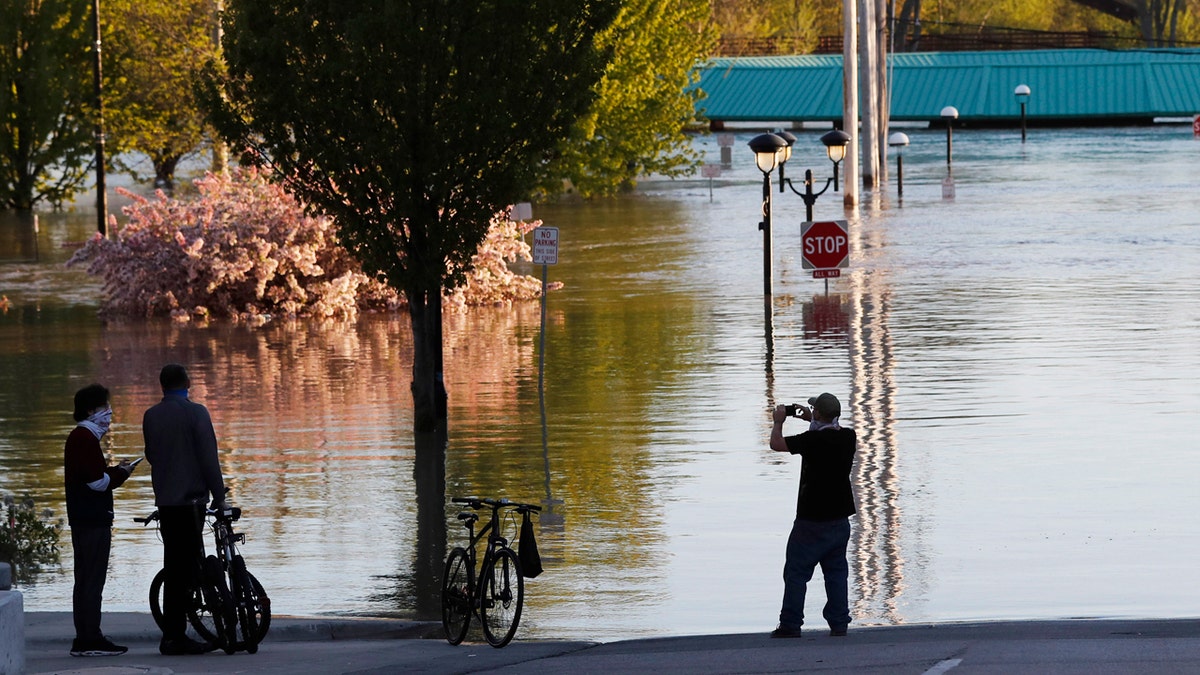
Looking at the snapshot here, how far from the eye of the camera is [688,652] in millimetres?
10898

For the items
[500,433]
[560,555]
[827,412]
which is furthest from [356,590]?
[500,433]

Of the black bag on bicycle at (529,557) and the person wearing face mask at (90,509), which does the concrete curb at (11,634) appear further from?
the black bag on bicycle at (529,557)

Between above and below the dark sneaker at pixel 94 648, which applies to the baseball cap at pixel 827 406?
above

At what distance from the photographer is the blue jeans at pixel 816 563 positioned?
11.3 m

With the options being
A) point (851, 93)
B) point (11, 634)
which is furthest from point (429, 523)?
point (851, 93)

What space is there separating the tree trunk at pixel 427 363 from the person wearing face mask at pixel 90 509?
8661 millimetres

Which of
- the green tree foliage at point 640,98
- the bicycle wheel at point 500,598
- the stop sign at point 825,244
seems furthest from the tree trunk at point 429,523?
the green tree foliage at point 640,98

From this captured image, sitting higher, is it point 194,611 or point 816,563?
point 816,563

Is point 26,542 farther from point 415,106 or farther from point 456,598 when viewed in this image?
point 415,106

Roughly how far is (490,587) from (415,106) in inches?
359

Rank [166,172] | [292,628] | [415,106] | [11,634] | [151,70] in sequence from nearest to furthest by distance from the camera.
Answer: [11,634] → [292,628] → [415,106] → [151,70] → [166,172]

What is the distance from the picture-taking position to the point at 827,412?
37.2 feet

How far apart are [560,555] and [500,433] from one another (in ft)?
19.1

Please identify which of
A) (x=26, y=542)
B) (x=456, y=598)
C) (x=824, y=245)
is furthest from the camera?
(x=824, y=245)
